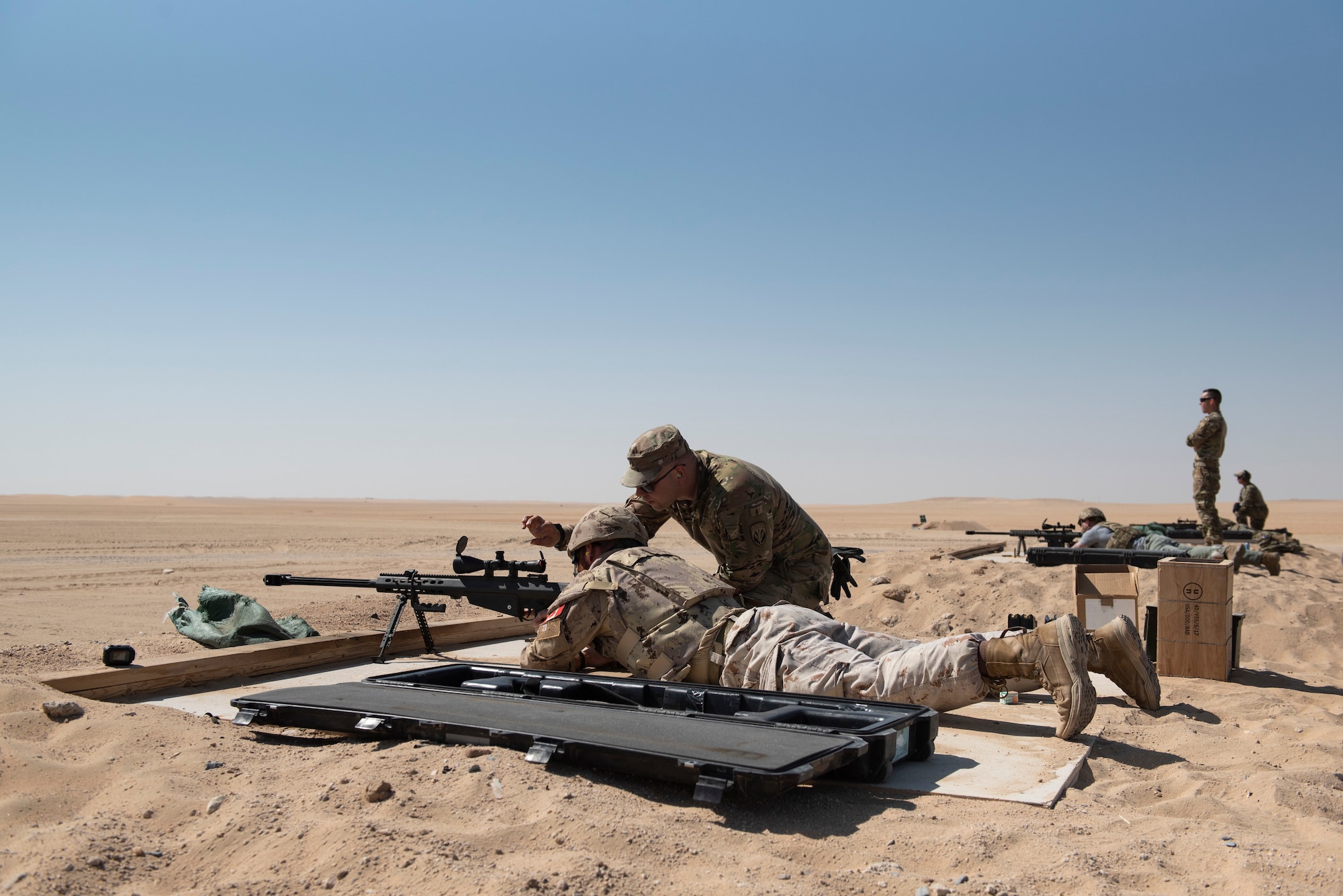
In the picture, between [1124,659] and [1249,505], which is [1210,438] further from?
[1124,659]

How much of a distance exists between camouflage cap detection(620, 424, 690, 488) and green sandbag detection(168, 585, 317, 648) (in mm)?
2888

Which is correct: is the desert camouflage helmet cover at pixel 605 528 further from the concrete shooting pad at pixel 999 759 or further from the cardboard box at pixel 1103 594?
the cardboard box at pixel 1103 594

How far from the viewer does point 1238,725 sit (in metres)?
4.88

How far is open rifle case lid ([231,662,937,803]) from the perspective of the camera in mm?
2969

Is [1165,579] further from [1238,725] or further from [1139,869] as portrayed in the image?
[1139,869]

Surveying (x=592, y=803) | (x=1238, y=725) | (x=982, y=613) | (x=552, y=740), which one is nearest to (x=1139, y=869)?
(x=592, y=803)

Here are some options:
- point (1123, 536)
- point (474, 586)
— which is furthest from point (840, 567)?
point (1123, 536)

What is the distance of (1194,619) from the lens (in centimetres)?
618

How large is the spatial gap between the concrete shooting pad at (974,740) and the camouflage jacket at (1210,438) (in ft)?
25.9

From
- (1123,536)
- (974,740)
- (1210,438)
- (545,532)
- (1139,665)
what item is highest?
(1210,438)

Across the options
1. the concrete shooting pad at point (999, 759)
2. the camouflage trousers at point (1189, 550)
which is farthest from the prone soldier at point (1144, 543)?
the concrete shooting pad at point (999, 759)

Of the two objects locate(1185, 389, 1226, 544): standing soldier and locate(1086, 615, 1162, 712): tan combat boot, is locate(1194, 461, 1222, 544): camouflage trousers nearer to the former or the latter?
locate(1185, 389, 1226, 544): standing soldier

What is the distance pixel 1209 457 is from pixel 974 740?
10.0 meters

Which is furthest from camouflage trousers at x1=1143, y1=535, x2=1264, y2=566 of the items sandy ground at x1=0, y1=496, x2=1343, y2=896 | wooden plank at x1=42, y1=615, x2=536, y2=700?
wooden plank at x1=42, y1=615, x2=536, y2=700
